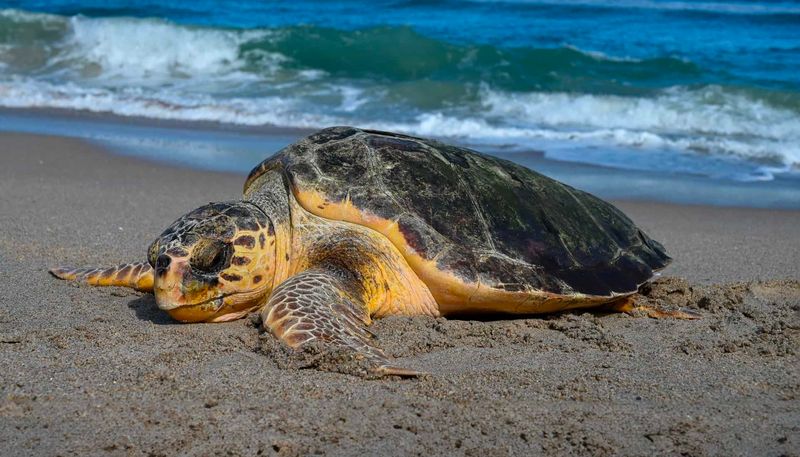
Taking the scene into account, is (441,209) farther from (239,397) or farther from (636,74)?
(636,74)

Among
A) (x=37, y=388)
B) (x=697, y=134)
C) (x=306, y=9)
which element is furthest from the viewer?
(x=306, y=9)

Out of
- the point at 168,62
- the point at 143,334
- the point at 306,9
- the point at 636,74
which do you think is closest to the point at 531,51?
the point at 636,74

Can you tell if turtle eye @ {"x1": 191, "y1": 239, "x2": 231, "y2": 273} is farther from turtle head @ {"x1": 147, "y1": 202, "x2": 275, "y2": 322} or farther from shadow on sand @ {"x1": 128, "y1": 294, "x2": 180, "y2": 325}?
shadow on sand @ {"x1": 128, "y1": 294, "x2": 180, "y2": 325}

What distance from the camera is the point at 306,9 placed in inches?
834

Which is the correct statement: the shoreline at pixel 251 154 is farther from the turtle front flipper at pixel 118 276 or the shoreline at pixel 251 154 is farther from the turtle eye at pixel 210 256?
the turtle eye at pixel 210 256

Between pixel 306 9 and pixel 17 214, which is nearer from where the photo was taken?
pixel 17 214

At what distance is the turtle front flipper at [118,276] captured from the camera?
427cm

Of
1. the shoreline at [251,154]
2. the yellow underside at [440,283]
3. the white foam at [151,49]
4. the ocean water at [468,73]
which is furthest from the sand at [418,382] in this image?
the white foam at [151,49]

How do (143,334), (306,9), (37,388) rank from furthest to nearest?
(306,9) → (143,334) → (37,388)

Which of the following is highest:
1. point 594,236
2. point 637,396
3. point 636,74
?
point 636,74

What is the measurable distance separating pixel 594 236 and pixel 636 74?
33.1 ft

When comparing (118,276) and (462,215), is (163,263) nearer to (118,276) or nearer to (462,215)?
(118,276)

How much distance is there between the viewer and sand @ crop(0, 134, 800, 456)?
264 cm

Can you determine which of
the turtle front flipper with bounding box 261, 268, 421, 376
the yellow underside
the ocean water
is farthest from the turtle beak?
the ocean water
